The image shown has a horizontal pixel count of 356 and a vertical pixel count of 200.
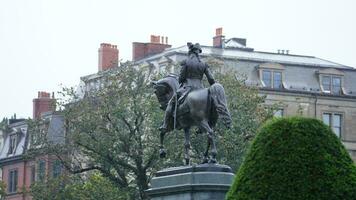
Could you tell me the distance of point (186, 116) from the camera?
4116cm

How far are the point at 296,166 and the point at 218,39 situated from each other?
68299 mm

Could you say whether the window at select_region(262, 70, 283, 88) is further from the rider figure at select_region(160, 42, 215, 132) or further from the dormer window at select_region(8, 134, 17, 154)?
the rider figure at select_region(160, 42, 215, 132)

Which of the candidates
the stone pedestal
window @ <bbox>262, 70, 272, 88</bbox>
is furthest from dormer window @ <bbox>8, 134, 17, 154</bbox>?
the stone pedestal

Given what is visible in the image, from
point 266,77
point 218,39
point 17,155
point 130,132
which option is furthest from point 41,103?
point 130,132

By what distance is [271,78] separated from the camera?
97.1 m

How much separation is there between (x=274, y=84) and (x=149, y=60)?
8979mm

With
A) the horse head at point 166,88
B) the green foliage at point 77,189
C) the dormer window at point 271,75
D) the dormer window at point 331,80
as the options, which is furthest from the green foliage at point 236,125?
the dormer window at point 331,80

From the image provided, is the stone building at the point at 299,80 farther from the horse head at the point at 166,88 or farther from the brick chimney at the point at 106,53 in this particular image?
the horse head at the point at 166,88

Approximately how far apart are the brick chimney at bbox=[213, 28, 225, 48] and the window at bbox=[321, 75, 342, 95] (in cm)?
737

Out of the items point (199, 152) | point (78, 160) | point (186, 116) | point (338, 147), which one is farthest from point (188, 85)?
point (78, 160)

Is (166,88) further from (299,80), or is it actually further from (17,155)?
(17,155)

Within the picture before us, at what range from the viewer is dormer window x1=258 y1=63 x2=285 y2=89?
96.5 metres

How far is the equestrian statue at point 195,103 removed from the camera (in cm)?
4062

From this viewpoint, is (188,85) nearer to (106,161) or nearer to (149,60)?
(106,161)
